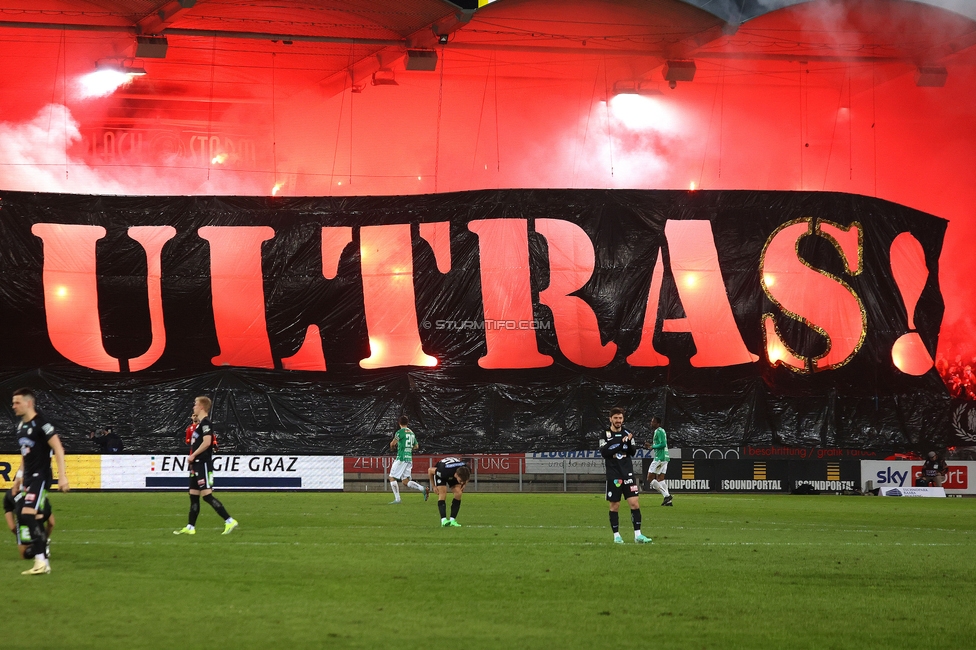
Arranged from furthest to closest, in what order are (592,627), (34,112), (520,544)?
(34,112)
(520,544)
(592,627)

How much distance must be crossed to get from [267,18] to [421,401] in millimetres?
13513

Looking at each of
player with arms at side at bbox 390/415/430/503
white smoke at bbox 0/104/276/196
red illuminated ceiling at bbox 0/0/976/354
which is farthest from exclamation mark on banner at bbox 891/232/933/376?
white smoke at bbox 0/104/276/196

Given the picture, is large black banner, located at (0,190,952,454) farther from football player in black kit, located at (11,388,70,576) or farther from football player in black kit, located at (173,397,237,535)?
football player in black kit, located at (11,388,70,576)

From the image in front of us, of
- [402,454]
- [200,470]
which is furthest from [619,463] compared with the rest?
[402,454]

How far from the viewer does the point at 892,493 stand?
A: 34.5 m

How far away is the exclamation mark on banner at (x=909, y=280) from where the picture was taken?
1553 inches

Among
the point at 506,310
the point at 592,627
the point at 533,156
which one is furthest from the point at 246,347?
the point at 592,627

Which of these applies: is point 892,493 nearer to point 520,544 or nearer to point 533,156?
point 533,156

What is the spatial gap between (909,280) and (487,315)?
1525 centimetres

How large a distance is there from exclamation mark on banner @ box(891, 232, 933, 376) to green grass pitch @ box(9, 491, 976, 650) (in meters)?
19.7

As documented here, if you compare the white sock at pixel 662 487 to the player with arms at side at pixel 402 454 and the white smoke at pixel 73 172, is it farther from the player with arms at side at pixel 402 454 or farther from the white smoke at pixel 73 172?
the white smoke at pixel 73 172

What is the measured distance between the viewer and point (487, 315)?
1507 inches

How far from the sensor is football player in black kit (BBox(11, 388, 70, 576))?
11852mm

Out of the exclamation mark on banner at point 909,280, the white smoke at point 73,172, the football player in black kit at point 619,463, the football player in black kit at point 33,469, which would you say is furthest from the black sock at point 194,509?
the exclamation mark on banner at point 909,280
